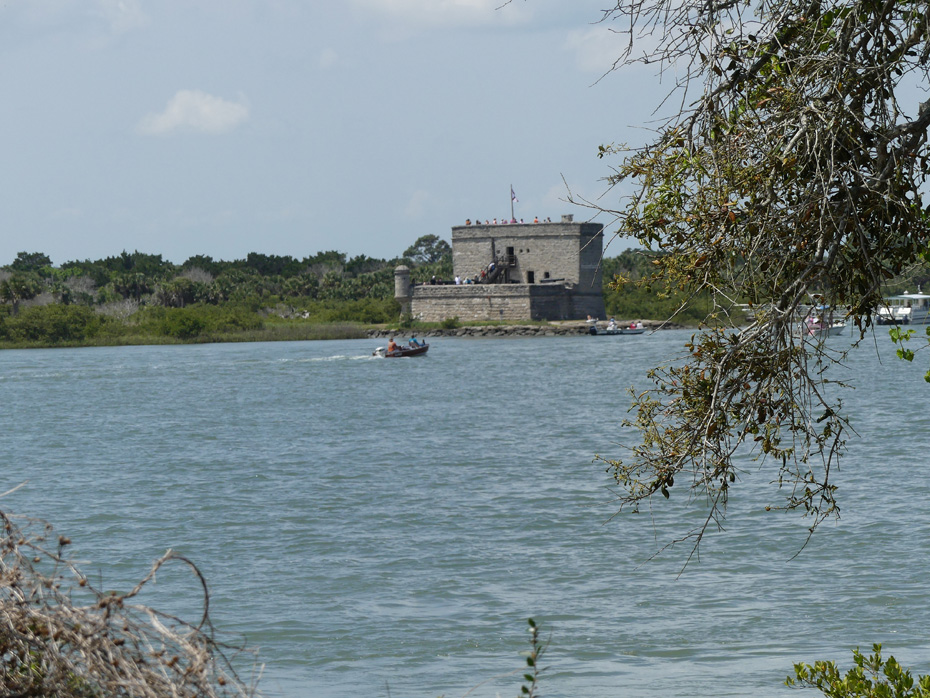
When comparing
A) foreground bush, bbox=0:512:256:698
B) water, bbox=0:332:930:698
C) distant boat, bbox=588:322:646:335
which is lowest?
water, bbox=0:332:930:698

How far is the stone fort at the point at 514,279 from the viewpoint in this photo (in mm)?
77188

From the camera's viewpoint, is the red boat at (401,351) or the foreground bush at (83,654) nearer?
the foreground bush at (83,654)

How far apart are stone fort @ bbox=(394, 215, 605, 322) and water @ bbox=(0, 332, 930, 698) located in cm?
4549

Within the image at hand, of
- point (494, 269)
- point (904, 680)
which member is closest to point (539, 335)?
point (494, 269)

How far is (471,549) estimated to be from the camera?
44.8 feet

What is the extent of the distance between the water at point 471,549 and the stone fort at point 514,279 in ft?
149

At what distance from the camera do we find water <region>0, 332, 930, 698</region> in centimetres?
947

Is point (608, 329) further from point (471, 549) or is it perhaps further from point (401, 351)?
point (471, 549)

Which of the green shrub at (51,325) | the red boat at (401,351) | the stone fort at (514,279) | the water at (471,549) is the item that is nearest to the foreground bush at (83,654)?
the water at (471,549)

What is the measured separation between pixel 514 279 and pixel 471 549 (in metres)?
67.4

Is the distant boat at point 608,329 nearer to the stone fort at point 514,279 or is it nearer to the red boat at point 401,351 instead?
the stone fort at point 514,279

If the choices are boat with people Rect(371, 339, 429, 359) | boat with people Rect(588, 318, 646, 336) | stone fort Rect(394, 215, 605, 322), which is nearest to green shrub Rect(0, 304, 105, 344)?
stone fort Rect(394, 215, 605, 322)

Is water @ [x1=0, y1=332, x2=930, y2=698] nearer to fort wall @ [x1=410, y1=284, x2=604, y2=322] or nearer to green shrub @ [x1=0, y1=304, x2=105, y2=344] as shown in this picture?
green shrub @ [x1=0, y1=304, x2=105, y2=344]

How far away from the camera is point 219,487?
1991cm
